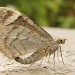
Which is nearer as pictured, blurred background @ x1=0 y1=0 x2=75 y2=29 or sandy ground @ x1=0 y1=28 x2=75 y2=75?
sandy ground @ x1=0 y1=28 x2=75 y2=75

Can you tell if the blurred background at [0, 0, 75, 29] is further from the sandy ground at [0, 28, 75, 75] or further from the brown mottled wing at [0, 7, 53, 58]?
the brown mottled wing at [0, 7, 53, 58]

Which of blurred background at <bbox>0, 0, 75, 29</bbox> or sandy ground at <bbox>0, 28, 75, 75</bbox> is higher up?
blurred background at <bbox>0, 0, 75, 29</bbox>

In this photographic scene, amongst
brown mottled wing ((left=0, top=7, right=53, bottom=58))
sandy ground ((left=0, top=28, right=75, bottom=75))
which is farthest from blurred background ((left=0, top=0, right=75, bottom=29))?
brown mottled wing ((left=0, top=7, right=53, bottom=58))

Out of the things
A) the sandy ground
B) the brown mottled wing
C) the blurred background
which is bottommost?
the sandy ground

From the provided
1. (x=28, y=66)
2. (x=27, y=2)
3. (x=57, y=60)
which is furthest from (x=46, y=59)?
(x=27, y=2)

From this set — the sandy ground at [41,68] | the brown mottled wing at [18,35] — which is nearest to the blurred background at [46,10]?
the sandy ground at [41,68]
